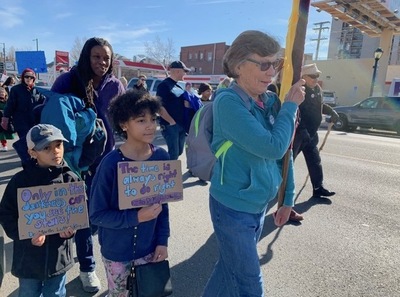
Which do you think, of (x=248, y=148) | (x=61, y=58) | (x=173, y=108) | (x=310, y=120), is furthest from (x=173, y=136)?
(x=61, y=58)

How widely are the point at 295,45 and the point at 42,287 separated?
7.32 ft

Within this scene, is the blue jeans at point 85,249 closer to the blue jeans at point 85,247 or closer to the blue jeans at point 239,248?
the blue jeans at point 85,247

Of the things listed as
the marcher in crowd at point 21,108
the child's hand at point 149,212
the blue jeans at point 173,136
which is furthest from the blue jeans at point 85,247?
the marcher in crowd at point 21,108

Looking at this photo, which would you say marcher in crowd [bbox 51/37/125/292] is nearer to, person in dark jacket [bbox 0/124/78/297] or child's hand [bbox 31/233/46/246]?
person in dark jacket [bbox 0/124/78/297]

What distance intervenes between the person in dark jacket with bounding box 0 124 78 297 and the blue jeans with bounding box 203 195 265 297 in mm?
954

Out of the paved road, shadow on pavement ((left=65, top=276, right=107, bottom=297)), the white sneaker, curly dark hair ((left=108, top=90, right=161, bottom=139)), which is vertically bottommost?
the paved road

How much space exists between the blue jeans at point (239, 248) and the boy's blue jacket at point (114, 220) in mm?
428

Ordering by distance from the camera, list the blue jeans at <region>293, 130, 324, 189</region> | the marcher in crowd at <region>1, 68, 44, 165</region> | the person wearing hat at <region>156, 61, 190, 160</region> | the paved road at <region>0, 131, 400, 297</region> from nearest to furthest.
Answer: the paved road at <region>0, 131, 400, 297</region>
the blue jeans at <region>293, 130, 324, 189</region>
the person wearing hat at <region>156, 61, 190, 160</region>
the marcher in crowd at <region>1, 68, 44, 165</region>

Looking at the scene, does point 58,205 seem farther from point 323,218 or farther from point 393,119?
point 393,119

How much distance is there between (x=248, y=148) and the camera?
1622 mm

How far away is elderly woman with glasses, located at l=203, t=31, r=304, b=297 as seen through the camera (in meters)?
1.65

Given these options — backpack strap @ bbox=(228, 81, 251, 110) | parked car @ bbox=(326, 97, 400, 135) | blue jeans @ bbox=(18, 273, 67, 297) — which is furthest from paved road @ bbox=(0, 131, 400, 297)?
parked car @ bbox=(326, 97, 400, 135)

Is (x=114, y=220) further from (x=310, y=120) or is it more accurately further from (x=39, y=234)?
(x=310, y=120)

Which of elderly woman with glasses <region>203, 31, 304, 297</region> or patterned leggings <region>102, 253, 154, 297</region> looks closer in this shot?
elderly woman with glasses <region>203, 31, 304, 297</region>
